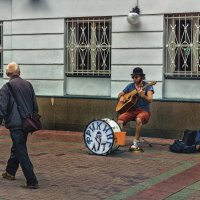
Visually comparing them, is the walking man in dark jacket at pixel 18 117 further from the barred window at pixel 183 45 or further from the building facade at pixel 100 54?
the barred window at pixel 183 45

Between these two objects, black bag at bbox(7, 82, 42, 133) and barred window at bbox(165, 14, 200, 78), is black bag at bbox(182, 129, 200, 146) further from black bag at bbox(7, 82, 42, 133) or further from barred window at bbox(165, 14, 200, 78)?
black bag at bbox(7, 82, 42, 133)

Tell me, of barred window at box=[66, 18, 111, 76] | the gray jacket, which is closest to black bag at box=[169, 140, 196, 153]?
barred window at box=[66, 18, 111, 76]

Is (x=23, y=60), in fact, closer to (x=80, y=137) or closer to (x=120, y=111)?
(x=80, y=137)

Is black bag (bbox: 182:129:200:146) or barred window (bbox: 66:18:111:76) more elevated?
barred window (bbox: 66:18:111:76)

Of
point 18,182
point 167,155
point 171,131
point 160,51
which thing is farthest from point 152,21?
point 18,182

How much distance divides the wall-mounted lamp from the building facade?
4.2 inches

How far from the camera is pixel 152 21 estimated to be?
40.8 feet

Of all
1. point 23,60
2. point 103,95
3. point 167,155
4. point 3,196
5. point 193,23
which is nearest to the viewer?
point 3,196

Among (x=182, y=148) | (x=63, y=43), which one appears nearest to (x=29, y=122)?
(x=182, y=148)

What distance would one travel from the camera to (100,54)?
1323cm

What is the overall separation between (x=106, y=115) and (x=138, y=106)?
86.1 inches

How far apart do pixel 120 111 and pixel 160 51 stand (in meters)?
2.18

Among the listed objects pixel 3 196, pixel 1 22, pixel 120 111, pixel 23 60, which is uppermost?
pixel 1 22

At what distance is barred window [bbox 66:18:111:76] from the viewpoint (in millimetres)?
13180
